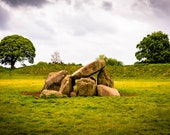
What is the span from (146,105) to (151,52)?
75.1 metres

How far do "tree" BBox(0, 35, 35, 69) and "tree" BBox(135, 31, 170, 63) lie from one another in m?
35.2

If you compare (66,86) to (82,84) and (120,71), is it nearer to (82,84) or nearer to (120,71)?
(82,84)

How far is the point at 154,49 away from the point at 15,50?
43515 millimetres

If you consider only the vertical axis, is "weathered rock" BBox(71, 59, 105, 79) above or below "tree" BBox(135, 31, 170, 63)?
below

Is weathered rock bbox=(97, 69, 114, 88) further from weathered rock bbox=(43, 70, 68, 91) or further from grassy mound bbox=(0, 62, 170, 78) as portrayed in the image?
grassy mound bbox=(0, 62, 170, 78)

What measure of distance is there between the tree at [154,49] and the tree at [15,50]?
35248 millimetres

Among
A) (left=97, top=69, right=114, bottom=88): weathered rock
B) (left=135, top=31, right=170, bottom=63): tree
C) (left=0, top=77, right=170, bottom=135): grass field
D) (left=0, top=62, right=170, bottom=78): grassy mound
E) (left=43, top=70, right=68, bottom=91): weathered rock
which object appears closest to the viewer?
(left=0, top=77, right=170, bottom=135): grass field

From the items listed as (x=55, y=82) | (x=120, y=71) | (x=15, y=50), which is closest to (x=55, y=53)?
(x=15, y=50)

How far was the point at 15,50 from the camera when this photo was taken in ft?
280

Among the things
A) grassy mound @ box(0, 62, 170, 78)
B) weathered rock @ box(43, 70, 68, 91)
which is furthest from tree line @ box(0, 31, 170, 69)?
weathered rock @ box(43, 70, 68, 91)

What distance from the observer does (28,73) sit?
68.4m

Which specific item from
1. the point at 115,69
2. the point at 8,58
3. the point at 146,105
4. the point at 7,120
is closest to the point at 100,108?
the point at 146,105

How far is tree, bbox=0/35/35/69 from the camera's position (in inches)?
3337

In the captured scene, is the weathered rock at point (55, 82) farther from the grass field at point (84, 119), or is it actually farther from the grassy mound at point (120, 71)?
the grassy mound at point (120, 71)
